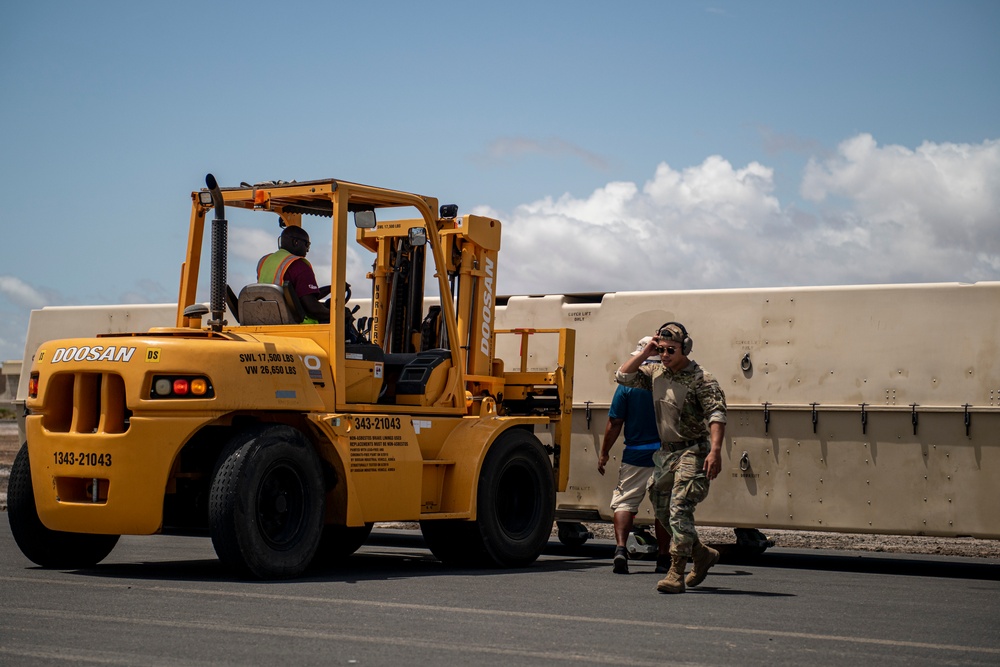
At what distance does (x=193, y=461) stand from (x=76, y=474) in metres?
0.96

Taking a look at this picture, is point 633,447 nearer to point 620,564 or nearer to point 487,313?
point 620,564

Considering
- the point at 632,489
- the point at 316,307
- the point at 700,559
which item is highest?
the point at 316,307

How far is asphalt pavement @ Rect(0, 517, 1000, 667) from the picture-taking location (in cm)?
622

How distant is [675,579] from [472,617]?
2.19 m

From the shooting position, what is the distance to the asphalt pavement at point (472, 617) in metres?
6.22

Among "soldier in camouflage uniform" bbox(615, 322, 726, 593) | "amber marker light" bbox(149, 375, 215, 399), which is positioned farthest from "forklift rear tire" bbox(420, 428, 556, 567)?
"amber marker light" bbox(149, 375, 215, 399)

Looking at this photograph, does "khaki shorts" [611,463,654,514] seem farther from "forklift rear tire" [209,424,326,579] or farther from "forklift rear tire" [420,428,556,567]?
"forklift rear tire" [209,424,326,579]

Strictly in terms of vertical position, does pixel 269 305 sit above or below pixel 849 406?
above

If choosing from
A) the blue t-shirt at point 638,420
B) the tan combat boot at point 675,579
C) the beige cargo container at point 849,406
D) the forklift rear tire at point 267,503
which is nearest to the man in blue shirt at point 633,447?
the blue t-shirt at point 638,420

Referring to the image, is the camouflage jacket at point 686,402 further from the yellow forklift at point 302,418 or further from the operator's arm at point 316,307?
the operator's arm at point 316,307

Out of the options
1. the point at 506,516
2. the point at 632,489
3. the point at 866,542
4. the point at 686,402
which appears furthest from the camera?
the point at 866,542

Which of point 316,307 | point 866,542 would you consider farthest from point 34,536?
point 866,542

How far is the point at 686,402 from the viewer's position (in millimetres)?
9734

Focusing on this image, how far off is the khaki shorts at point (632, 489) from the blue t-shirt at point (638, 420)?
2.5 inches
